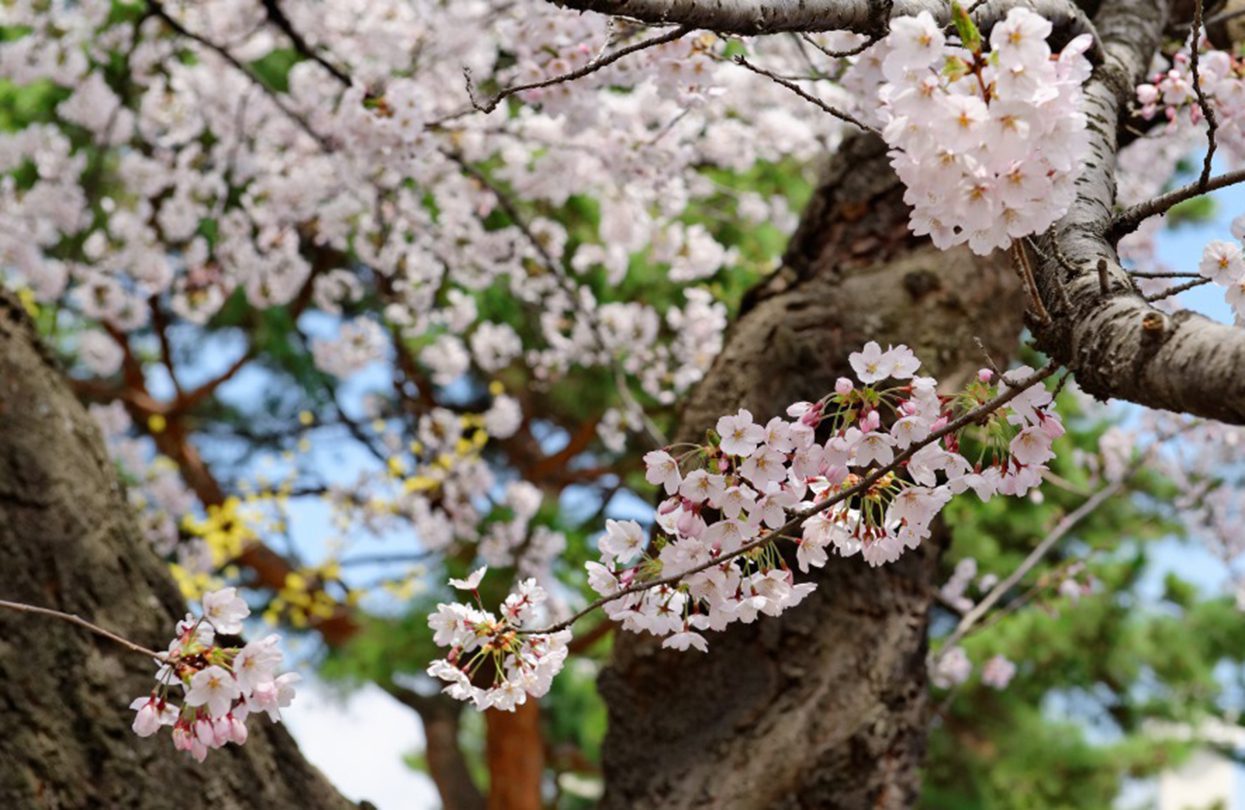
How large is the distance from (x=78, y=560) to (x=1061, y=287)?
1.84 m

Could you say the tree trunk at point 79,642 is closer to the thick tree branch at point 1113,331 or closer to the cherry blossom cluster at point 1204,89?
the thick tree branch at point 1113,331

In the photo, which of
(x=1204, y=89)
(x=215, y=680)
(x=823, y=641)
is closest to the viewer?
(x=215, y=680)

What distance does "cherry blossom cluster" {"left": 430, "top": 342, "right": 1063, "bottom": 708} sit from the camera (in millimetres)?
1394

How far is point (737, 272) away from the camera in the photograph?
594cm

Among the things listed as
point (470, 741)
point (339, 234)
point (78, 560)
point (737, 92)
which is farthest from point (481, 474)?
point (470, 741)

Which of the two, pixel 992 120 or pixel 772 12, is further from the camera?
pixel 772 12

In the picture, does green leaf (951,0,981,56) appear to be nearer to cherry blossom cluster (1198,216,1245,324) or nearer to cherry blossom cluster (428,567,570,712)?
cherry blossom cluster (1198,216,1245,324)

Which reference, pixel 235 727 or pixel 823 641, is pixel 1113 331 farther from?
pixel 823 641

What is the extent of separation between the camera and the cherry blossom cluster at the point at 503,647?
4.89 feet

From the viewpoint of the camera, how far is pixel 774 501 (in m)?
1.44

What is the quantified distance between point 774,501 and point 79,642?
142cm

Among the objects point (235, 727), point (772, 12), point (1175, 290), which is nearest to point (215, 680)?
point (235, 727)

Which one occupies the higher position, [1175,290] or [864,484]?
[1175,290]

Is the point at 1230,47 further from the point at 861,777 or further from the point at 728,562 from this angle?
the point at 728,562
